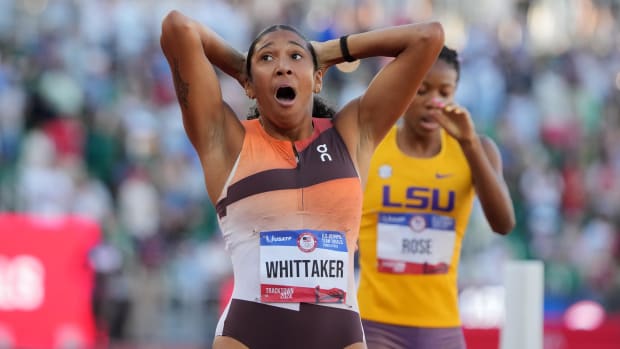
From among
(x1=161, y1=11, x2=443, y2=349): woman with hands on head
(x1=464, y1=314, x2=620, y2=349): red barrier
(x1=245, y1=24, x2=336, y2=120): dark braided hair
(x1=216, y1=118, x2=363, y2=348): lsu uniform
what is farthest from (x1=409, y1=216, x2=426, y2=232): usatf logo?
(x1=464, y1=314, x2=620, y2=349): red barrier

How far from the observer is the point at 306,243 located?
4.65m

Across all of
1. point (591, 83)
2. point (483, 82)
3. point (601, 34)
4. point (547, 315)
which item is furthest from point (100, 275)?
point (601, 34)

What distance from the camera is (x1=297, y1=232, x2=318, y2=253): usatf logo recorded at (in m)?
4.65

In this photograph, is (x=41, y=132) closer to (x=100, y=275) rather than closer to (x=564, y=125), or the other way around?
(x=100, y=275)

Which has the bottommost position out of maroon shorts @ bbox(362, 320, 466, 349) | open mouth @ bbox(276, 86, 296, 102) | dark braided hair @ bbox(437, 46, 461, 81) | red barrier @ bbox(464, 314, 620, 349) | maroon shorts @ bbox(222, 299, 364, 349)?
maroon shorts @ bbox(222, 299, 364, 349)

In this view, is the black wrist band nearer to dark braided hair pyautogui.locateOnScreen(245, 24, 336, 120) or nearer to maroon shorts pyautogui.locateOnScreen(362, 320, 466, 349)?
dark braided hair pyautogui.locateOnScreen(245, 24, 336, 120)

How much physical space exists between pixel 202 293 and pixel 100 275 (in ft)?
4.08

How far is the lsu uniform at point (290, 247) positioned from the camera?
4.64m

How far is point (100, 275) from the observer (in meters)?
13.1

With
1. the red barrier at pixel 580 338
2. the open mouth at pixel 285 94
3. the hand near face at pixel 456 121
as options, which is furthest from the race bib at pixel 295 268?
the red barrier at pixel 580 338

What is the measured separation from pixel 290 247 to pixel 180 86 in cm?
80

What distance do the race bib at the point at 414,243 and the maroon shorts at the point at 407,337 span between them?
30cm

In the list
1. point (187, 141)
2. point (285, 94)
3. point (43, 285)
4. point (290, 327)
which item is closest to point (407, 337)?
point (290, 327)

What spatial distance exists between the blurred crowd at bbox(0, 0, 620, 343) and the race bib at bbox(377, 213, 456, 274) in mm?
7035
